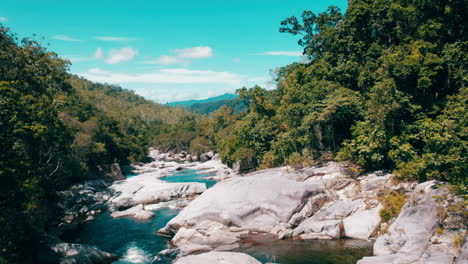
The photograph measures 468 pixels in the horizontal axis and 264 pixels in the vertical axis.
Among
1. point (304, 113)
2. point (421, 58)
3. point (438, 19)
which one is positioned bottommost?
point (304, 113)

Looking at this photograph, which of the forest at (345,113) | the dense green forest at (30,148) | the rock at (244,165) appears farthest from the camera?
the rock at (244,165)

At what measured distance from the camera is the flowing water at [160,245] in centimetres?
1576

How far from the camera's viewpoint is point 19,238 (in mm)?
14477

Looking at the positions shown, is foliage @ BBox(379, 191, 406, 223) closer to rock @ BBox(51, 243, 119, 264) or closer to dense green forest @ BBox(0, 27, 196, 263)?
rock @ BBox(51, 243, 119, 264)

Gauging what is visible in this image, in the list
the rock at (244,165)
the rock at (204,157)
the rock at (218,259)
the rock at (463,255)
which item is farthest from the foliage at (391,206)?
the rock at (204,157)

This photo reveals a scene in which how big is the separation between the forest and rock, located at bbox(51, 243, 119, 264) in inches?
52.6

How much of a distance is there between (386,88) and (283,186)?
42.3 feet

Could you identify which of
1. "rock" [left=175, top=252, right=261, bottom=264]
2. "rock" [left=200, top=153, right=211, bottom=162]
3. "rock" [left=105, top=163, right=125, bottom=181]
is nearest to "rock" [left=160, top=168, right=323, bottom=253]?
"rock" [left=175, top=252, right=261, bottom=264]

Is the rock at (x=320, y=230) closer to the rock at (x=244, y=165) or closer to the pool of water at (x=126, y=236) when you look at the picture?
the pool of water at (x=126, y=236)

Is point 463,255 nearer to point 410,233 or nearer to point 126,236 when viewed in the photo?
point 410,233

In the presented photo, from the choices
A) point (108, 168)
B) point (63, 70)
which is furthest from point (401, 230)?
point (108, 168)

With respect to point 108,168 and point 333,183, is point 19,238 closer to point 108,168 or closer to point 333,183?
point 333,183

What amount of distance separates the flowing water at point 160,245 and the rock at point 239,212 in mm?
1293

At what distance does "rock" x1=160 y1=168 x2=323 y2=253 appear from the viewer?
19372 millimetres
